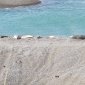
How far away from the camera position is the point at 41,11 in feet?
97.6

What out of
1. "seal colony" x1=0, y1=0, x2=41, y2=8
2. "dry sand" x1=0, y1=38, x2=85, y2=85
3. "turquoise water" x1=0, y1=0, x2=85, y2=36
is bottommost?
"turquoise water" x1=0, y1=0, x2=85, y2=36

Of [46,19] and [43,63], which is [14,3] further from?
[43,63]

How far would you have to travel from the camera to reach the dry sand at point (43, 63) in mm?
14820

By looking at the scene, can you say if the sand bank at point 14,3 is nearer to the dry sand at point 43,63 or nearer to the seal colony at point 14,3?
the seal colony at point 14,3

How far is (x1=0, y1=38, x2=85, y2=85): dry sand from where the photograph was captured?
1482 centimetres

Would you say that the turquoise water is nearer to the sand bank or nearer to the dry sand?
the sand bank

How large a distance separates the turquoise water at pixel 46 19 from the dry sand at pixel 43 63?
842 centimetres

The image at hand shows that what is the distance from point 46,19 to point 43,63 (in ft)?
40.3

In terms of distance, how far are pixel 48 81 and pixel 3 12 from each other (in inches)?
626

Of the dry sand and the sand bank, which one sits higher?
the dry sand

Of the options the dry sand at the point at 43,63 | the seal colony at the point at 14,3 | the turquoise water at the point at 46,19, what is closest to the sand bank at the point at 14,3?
the seal colony at the point at 14,3

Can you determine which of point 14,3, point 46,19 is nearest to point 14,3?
point 14,3

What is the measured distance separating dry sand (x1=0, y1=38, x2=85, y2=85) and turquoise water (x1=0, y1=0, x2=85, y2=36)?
8417 mm

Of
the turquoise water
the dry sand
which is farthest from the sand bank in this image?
the dry sand
